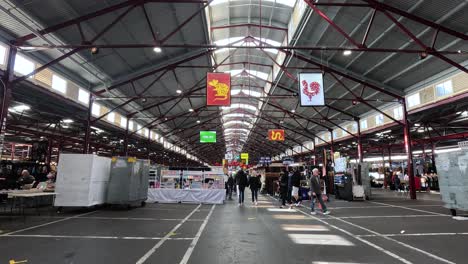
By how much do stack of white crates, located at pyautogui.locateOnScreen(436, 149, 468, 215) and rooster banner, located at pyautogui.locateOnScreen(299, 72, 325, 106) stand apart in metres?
5.06

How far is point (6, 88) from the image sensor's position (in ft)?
34.0

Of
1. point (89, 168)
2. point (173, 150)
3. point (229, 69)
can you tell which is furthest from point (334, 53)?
point (173, 150)

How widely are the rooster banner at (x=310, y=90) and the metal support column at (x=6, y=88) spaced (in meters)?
11.3

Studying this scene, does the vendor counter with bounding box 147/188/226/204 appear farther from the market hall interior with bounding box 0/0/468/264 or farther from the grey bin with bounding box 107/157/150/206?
the grey bin with bounding box 107/157/150/206

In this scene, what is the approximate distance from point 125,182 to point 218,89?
6.04 metres

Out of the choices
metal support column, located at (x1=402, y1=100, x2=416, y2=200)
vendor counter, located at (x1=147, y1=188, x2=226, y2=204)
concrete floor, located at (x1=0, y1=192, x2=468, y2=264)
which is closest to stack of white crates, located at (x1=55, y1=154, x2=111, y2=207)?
concrete floor, located at (x1=0, y1=192, x2=468, y2=264)

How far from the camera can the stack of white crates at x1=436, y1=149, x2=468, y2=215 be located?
9695mm

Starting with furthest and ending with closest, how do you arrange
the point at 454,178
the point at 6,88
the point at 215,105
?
the point at 215,105 < the point at 6,88 < the point at 454,178

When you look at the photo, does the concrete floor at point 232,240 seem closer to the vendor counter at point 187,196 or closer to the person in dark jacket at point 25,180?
the person in dark jacket at point 25,180

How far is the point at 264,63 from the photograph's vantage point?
23188 mm

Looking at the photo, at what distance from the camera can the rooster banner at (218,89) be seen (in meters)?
12.9

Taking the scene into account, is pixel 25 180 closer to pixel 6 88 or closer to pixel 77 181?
pixel 77 181

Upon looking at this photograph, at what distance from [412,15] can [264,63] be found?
12.7 m

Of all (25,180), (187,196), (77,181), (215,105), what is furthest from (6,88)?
(187,196)
